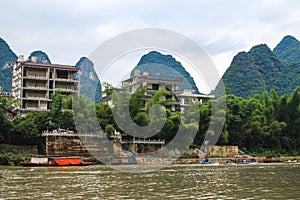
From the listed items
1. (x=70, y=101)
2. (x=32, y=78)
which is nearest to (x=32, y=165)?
(x=70, y=101)

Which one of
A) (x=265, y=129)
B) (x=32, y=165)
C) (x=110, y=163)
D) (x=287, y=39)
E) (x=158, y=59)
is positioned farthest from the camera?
(x=287, y=39)

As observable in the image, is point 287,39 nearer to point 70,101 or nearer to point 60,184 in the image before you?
point 70,101

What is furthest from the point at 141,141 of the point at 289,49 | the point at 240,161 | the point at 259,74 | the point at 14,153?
the point at 289,49

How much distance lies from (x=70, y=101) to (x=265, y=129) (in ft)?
62.7

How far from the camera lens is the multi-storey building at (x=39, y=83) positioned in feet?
135

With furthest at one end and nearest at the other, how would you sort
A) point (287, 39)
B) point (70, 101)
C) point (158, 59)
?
point (287, 39), point (158, 59), point (70, 101)

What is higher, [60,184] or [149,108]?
[149,108]

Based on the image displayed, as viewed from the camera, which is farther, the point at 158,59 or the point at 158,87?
the point at 158,59

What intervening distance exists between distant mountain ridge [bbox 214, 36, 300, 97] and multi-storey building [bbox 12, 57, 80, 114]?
39.5m

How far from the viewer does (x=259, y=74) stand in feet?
253

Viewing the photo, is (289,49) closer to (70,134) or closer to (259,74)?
(259,74)

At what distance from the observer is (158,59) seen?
62.8 meters

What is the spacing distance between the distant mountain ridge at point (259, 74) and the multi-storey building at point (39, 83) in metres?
39.5

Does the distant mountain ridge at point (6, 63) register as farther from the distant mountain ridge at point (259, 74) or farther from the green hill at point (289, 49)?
the green hill at point (289, 49)
